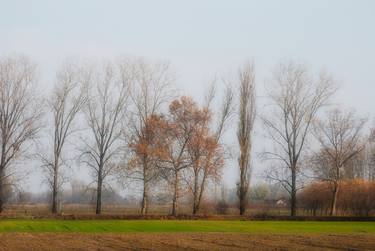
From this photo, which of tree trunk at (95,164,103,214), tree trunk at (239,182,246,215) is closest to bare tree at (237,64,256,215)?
tree trunk at (239,182,246,215)

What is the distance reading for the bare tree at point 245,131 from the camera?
48344 millimetres

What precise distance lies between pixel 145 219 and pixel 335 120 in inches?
889

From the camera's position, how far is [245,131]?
50.2m

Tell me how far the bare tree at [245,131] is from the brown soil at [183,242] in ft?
70.3

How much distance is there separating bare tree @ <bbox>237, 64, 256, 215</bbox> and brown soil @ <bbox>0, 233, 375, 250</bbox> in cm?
2143

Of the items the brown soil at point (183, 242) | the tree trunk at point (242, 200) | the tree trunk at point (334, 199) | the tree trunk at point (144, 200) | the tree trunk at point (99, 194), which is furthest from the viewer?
the tree trunk at point (334, 199)

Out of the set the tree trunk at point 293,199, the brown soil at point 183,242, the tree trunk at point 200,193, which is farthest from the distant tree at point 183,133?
the brown soil at point 183,242

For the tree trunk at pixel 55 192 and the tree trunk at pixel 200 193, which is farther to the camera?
the tree trunk at pixel 200 193

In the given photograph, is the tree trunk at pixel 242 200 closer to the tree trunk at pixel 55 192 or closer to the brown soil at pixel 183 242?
the tree trunk at pixel 55 192

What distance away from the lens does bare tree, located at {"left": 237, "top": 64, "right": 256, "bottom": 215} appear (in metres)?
48.3

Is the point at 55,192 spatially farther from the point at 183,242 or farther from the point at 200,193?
the point at 183,242

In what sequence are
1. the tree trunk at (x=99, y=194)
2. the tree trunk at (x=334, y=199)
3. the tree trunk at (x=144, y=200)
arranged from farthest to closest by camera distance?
the tree trunk at (x=334, y=199) → the tree trunk at (x=144, y=200) → the tree trunk at (x=99, y=194)

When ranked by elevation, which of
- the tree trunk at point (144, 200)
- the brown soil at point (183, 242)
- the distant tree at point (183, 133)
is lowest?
the brown soil at point (183, 242)

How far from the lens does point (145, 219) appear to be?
42062 mm
